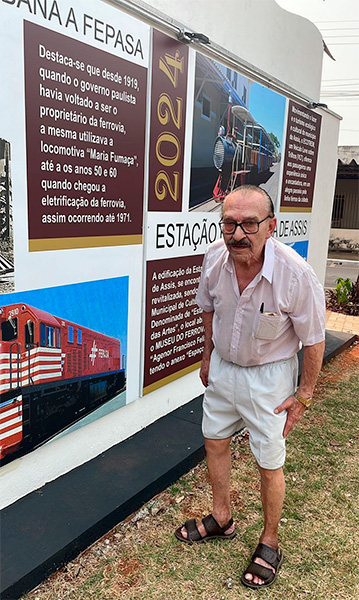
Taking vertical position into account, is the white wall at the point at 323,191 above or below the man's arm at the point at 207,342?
above

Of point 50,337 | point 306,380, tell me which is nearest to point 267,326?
point 306,380

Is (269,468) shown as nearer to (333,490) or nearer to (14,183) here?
(333,490)

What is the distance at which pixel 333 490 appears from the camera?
324 centimetres

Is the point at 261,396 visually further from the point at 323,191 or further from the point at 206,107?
the point at 323,191

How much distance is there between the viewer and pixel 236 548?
2.64m

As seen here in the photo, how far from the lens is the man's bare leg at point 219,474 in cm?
258

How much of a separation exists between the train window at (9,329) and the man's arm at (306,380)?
4.39ft

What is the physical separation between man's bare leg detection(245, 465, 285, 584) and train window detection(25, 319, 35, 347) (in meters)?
1.33

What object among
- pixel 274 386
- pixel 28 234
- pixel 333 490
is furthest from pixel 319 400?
pixel 28 234

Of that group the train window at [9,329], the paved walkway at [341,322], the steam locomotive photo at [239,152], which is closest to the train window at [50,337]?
the train window at [9,329]

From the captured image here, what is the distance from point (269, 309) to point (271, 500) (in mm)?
959

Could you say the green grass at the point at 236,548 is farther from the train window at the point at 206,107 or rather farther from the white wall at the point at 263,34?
the white wall at the point at 263,34

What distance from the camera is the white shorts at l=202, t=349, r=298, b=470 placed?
7.63ft

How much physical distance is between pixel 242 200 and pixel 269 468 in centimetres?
128
